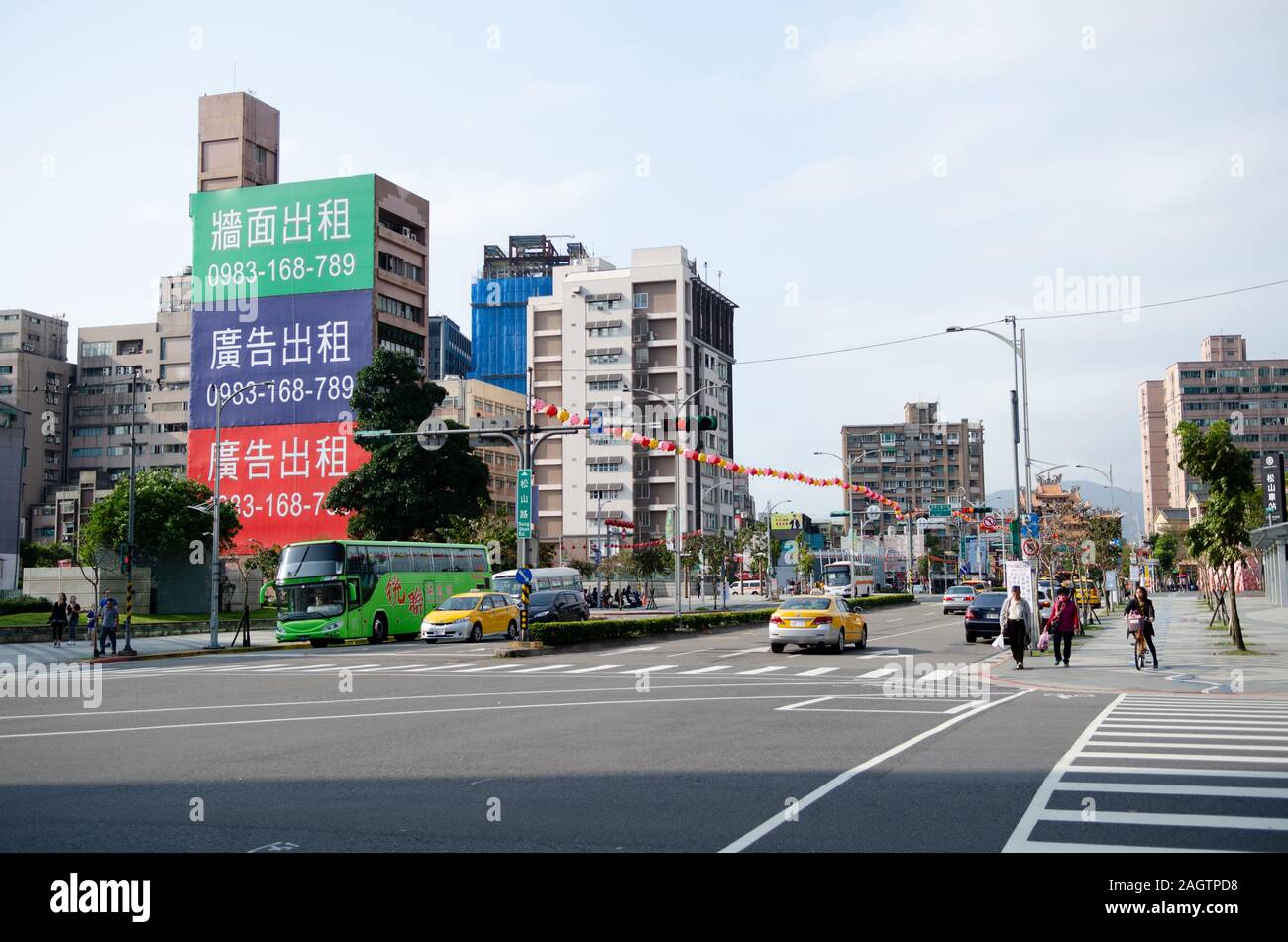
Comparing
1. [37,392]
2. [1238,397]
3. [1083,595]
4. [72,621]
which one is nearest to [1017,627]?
[1083,595]

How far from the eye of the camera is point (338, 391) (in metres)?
82.2

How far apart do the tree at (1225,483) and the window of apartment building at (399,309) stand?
216ft

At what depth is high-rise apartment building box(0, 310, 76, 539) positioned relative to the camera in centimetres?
11912

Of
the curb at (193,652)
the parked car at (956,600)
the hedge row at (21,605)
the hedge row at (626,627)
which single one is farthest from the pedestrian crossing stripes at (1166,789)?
the hedge row at (21,605)

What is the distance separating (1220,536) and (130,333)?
117 m

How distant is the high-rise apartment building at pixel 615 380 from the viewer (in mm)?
103125

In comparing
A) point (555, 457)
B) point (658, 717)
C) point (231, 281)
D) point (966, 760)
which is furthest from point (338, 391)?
point (966, 760)

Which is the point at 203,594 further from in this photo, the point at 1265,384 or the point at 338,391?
the point at 1265,384

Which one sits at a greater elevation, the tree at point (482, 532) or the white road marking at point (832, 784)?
the tree at point (482, 532)

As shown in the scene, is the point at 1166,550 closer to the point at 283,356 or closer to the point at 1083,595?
the point at 1083,595

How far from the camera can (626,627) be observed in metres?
39.9

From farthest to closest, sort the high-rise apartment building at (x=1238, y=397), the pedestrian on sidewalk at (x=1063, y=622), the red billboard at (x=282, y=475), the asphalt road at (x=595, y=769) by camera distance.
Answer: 1. the high-rise apartment building at (x=1238, y=397)
2. the red billboard at (x=282, y=475)
3. the pedestrian on sidewalk at (x=1063, y=622)
4. the asphalt road at (x=595, y=769)

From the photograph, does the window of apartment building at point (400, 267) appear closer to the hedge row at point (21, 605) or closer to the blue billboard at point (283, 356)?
the blue billboard at point (283, 356)

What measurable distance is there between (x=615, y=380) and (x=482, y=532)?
117 feet
